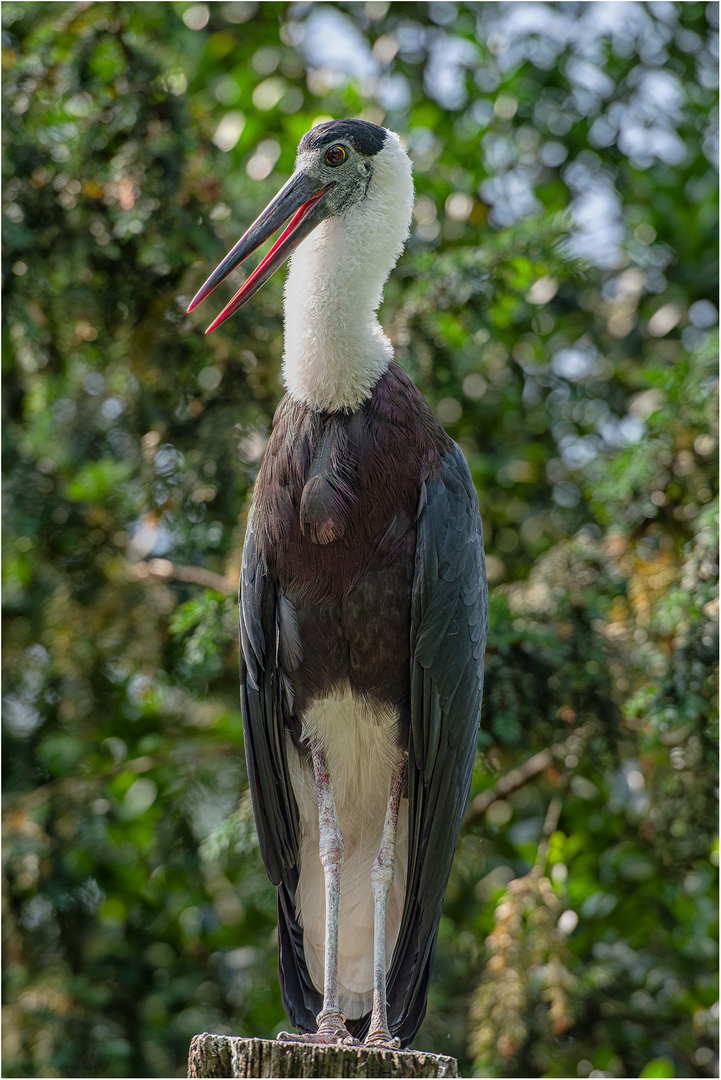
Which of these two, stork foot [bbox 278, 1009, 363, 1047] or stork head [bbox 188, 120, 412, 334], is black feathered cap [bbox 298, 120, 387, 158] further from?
stork foot [bbox 278, 1009, 363, 1047]

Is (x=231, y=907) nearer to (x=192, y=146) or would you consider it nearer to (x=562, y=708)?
(x=562, y=708)

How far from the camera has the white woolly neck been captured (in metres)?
2.78

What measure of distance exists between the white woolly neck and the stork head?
0.08 feet

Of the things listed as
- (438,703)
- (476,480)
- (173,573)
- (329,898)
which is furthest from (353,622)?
(476,480)

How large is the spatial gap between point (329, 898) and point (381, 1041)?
0.38 meters

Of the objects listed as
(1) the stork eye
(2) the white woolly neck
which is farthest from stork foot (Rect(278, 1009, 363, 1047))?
(1) the stork eye

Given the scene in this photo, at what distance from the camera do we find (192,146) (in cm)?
407

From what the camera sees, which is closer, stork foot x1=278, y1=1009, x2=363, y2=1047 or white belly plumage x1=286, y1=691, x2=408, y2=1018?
stork foot x1=278, y1=1009, x2=363, y2=1047

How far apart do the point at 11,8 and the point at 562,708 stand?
132 inches

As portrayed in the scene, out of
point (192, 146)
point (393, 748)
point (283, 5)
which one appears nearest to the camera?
point (393, 748)

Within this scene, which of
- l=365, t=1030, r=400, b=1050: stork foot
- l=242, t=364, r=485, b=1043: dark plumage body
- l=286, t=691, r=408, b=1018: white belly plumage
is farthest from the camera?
l=286, t=691, r=408, b=1018: white belly plumage

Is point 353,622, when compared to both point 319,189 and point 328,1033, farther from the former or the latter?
point 319,189

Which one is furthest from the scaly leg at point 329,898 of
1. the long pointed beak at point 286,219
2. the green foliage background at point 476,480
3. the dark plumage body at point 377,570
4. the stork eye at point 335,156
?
the stork eye at point 335,156

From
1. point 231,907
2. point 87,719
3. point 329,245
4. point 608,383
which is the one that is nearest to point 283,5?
point 608,383
